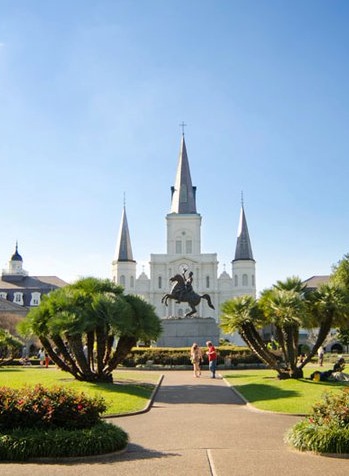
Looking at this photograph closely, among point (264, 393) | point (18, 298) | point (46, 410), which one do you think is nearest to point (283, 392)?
point (264, 393)

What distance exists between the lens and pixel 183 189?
105125 mm

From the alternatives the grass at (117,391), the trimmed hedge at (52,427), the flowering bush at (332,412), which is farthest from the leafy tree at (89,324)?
the flowering bush at (332,412)

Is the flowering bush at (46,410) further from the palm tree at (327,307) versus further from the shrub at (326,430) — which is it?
the palm tree at (327,307)

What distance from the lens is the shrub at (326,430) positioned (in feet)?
35.8

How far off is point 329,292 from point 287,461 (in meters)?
15.6

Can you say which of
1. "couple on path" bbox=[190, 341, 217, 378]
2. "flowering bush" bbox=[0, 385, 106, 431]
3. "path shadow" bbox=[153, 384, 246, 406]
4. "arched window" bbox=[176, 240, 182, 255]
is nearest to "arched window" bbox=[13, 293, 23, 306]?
"arched window" bbox=[176, 240, 182, 255]

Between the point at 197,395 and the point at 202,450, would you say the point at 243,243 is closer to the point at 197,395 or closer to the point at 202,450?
the point at 197,395

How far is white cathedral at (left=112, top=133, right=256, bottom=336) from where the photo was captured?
→ 4043 inches

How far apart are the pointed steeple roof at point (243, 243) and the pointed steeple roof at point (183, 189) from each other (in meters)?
9.51

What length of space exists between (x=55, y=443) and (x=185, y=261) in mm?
93261

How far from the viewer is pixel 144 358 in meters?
36.5

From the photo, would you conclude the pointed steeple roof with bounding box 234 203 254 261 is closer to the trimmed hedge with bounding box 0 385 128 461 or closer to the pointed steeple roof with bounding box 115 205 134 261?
the pointed steeple roof with bounding box 115 205 134 261

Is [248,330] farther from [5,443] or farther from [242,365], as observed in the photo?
[5,443]

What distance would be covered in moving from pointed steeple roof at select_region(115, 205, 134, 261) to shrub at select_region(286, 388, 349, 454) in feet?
300
